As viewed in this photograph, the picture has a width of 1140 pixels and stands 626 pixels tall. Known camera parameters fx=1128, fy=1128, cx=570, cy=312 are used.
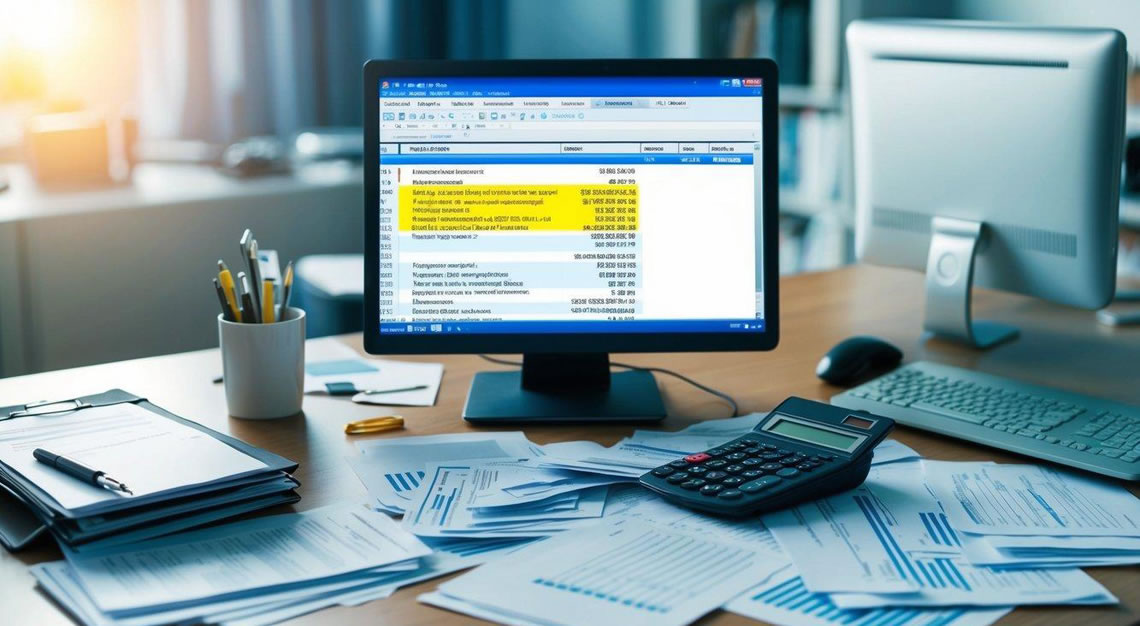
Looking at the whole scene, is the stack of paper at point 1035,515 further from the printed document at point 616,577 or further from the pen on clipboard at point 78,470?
the pen on clipboard at point 78,470

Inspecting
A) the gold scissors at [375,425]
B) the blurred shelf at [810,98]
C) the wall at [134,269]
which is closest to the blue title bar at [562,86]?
the gold scissors at [375,425]

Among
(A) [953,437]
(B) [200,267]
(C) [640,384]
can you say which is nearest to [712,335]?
(C) [640,384]

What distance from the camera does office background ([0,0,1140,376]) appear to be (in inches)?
98.6

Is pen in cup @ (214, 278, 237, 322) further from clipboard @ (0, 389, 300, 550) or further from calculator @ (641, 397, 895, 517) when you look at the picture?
calculator @ (641, 397, 895, 517)

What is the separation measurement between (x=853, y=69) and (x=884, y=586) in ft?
3.23

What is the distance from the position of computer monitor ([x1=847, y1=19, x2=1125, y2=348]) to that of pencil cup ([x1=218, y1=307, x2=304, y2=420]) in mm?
872

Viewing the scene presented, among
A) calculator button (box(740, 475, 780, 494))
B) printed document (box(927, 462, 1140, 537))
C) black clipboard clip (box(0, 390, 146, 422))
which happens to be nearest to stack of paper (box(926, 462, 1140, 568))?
printed document (box(927, 462, 1140, 537))

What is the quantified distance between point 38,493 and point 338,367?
1.75 ft

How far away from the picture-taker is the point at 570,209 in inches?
49.4

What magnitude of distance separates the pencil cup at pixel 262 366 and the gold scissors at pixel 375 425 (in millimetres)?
88

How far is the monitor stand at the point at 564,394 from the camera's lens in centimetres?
126

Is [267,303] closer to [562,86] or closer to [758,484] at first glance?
[562,86]

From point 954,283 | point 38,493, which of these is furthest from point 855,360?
point 38,493

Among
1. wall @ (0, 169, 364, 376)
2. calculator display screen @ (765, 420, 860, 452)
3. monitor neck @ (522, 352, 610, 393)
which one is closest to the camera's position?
calculator display screen @ (765, 420, 860, 452)
